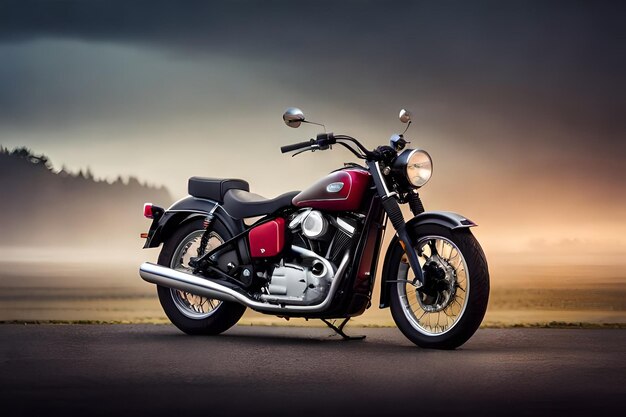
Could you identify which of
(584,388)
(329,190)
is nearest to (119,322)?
(329,190)

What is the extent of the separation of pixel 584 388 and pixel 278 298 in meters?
3.22

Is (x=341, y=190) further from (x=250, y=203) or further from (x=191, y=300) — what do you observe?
(x=191, y=300)

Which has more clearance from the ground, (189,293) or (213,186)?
(213,186)

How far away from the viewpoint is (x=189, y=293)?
9117mm

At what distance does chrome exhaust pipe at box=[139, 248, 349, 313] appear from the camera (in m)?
7.95

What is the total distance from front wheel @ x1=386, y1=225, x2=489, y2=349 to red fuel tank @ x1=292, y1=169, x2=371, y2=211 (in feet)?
1.79

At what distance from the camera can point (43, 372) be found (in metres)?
6.48

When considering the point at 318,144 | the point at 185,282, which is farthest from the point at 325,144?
the point at 185,282

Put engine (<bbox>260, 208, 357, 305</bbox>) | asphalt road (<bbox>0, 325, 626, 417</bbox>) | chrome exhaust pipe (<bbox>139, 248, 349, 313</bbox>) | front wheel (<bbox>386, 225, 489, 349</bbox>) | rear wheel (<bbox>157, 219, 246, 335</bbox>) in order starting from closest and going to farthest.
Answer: asphalt road (<bbox>0, 325, 626, 417</bbox>) → front wheel (<bbox>386, 225, 489, 349</bbox>) → chrome exhaust pipe (<bbox>139, 248, 349, 313</bbox>) → engine (<bbox>260, 208, 357, 305</bbox>) → rear wheel (<bbox>157, 219, 246, 335</bbox>)

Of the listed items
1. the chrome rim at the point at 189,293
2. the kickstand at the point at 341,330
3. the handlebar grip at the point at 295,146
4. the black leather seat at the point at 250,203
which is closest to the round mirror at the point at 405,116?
the handlebar grip at the point at 295,146

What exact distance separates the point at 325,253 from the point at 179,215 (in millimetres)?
1848

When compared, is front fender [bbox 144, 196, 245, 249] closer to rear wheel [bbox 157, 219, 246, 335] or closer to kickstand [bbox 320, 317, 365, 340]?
rear wheel [bbox 157, 219, 246, 335]

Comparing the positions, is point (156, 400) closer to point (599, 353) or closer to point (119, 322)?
point (599, 353)

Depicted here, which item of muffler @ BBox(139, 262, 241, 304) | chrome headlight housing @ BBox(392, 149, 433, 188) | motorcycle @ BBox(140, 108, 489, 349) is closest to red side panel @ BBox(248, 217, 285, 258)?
motorcycle @ BBox(140, 108, 489, 349)
